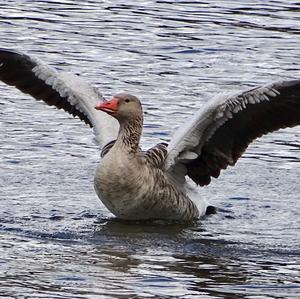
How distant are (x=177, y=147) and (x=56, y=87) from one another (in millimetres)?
1541

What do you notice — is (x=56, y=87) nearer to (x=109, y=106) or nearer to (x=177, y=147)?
(x=109, y=106)

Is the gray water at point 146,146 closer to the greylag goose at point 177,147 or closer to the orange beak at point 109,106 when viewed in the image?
the greylag goose at point 177,147

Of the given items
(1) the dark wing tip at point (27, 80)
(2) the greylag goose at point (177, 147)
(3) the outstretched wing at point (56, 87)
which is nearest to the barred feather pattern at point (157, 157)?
(2) the greylag goose at point (177, 147)

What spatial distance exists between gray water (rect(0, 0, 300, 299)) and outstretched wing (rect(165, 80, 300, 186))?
1.50 ft

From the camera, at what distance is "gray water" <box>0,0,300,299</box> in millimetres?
8859

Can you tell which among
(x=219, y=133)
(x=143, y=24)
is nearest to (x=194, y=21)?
(x=143, y=24)

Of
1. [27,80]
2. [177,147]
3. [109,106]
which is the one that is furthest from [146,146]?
[109,106]

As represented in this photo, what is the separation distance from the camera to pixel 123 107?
1112 cm

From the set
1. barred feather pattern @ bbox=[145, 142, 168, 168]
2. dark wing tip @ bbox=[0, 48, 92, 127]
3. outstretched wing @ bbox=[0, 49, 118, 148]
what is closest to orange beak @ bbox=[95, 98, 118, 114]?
barred feather pattern @ bbox=[145, 142, 168, 168]

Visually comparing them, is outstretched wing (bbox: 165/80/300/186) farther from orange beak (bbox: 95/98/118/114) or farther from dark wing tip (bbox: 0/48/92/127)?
dark wing tip (bbox: 0/48/92/127)

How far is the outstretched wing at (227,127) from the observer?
10680 mm

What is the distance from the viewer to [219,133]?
36.8ft

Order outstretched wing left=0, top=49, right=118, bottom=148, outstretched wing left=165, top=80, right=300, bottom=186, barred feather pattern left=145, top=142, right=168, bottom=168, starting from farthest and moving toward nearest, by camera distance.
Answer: outstretched wing left=0, top=49, right=118, bottom=148, barred feather pattern left=145, top=142, right=168, bottom=168, outstretched wing left=165, top=80, right=300, bottom=186

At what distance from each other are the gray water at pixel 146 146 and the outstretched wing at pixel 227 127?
1.50 ft
